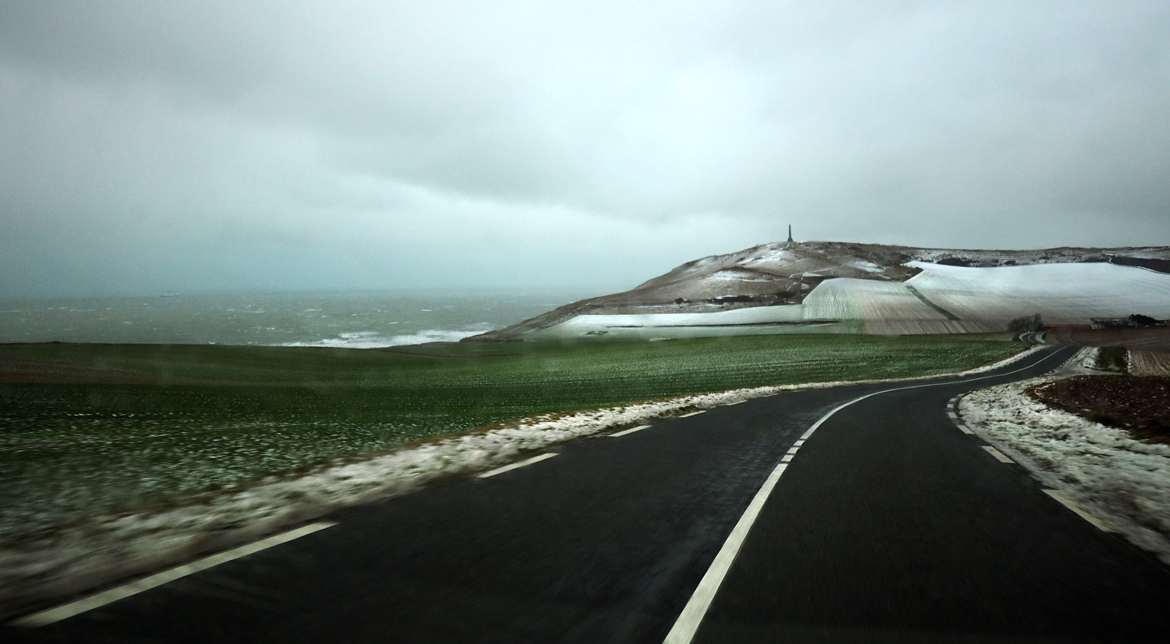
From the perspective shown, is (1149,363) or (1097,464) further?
(1149,363)

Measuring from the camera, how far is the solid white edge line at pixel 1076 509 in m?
5.32

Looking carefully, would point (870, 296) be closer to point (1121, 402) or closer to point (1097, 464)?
point (1121, 402)

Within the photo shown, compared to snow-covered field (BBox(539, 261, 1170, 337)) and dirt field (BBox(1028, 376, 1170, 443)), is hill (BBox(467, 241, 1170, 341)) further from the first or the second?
dirt field (BBox(1028, 376, 1170, 443))

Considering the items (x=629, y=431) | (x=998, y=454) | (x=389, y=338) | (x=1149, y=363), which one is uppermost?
(x=389, y=338)

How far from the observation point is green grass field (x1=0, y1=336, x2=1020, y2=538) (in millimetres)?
7691

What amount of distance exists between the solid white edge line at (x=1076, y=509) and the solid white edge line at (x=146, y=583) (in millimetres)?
7101

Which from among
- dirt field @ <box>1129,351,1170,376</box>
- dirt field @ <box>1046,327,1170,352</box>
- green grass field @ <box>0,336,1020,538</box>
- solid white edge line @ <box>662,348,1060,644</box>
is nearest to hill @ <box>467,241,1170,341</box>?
dirt field @ <box>1046,327,1170,352</box>

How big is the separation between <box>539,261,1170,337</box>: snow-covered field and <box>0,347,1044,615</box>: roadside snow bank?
63126 millimetres

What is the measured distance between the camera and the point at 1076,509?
19.5 ft

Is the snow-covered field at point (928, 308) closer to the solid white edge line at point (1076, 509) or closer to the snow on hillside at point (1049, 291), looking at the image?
the snow on hillside at point (1049, 291)

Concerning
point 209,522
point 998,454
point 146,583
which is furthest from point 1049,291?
point 146,583

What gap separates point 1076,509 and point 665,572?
4.90 metres

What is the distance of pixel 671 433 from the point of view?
36.9 ft

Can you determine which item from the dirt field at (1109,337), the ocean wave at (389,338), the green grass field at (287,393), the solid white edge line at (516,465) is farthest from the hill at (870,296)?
the solid white edge line at (516,465)
